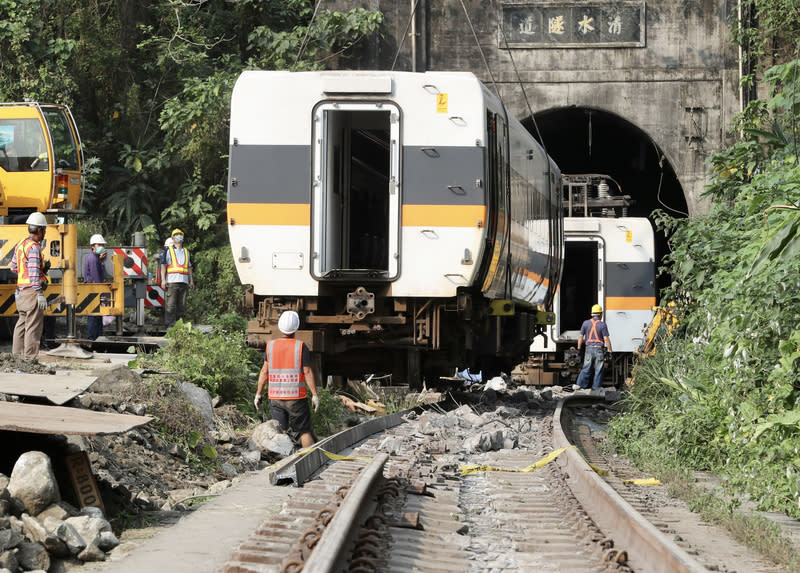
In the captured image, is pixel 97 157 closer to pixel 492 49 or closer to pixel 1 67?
pixel 1 67

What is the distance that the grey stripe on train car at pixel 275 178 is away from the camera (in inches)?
444

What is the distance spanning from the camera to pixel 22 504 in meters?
5.68

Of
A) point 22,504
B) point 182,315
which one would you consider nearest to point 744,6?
point 182,315

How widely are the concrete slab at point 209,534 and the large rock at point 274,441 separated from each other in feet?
8.21

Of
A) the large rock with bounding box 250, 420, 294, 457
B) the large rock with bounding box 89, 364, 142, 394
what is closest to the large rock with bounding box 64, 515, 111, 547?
the large rock with bounding box 250, 420, 294, 457

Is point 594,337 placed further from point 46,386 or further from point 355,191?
point 46,386

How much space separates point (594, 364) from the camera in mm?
19750

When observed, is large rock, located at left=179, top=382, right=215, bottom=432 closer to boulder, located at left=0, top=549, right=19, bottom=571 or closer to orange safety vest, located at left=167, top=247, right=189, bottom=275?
boulder, located at left=0, top=549, right=19, bottom=571

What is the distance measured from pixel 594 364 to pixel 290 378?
10.9 meters

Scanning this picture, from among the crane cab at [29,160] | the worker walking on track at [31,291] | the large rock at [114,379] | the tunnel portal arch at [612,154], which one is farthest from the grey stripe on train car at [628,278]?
the large rock at [114,379]

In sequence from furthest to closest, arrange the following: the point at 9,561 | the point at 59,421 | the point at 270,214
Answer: the point at 270,214 < the point at 59,421 < the point at 9,561

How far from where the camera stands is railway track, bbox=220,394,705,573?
5055mm

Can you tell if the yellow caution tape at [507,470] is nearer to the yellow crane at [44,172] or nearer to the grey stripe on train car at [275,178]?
the grey stripe on train car at [275,178]

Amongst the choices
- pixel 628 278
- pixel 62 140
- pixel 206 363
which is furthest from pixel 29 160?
pixel 628 278
